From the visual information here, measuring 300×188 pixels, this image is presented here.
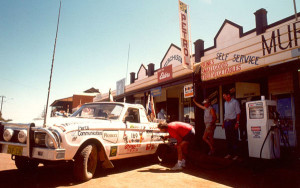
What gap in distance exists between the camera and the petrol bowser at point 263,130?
5176 mm

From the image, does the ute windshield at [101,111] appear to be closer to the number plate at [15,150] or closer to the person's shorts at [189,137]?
the number plate at [15,150]

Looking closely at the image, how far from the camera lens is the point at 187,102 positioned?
46.1 feet

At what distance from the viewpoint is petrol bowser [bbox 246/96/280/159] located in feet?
17.0

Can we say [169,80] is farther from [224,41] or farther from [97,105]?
[97,105]

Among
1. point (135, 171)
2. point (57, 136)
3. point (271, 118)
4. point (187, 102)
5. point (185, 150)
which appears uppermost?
point (187, 102)

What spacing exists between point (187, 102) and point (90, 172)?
10.9 metres

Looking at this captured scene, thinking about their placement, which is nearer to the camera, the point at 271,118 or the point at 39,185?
the point at 39,185

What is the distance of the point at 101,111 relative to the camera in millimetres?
4938

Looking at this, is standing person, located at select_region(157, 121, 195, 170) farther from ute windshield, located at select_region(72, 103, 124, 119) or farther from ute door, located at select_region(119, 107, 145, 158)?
ute windshield, located at select_region(72, 103, 124, 119)

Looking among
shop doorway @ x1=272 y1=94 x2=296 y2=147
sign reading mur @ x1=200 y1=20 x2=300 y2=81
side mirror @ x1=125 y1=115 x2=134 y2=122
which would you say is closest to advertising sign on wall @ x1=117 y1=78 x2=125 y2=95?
sign reading mur @ x1=200 y1=20 x2=300 y2=81

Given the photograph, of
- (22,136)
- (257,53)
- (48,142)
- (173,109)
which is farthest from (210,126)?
(173,109)

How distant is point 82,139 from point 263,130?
14.6ft

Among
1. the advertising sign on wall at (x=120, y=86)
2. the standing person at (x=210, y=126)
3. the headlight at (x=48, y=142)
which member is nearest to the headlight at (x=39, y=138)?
the headlight at (x=48, y=142)

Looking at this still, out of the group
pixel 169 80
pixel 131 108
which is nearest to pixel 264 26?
pixel 169 80
